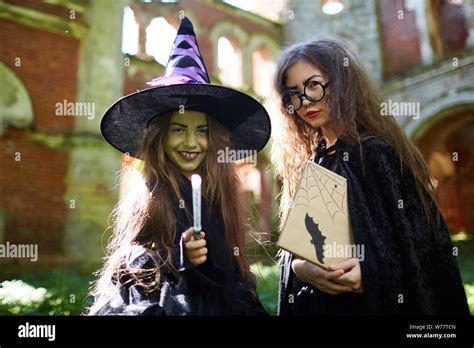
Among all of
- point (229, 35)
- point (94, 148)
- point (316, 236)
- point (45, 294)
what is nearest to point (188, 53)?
point (316, 236)

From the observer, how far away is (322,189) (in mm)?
1764

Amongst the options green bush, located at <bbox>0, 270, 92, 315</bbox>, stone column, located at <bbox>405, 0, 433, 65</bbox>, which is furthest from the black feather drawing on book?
stone column, located at <bbox>405, 0, 433, 65</bbox>

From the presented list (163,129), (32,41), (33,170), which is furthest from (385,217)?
(32,41)

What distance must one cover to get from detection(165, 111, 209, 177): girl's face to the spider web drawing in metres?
0.42

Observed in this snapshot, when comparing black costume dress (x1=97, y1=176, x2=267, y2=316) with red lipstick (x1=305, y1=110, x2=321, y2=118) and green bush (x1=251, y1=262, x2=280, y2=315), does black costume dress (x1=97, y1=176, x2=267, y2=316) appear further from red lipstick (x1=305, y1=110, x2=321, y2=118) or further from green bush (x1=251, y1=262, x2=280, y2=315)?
green bush (x1=251, y1=262, x2=280, y2=315)

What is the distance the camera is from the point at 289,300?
1932mm

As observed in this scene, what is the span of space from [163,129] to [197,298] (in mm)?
649

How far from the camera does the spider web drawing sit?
175 centimetres

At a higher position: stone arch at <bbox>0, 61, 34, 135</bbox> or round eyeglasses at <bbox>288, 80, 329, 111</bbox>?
stone arch at <bbox>0, 61, 34, 135</bbox>

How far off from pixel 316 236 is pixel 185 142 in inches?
23.8

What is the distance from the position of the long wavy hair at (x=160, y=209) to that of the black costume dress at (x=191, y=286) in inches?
1.0

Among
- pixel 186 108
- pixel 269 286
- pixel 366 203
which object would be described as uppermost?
pixel 186 108

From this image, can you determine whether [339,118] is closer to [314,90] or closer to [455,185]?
[314,90]

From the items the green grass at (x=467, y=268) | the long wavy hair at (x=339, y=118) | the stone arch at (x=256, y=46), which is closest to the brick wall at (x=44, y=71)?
the long wavy hair at (x=339, y=118)
